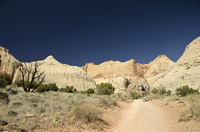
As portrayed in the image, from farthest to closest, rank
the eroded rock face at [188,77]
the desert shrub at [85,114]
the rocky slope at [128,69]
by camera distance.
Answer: the rocky slope at [128,69] < the eroded rock face at [188,77] < the desert shrub at [85,114]

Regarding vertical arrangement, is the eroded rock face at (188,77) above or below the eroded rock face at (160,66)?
below

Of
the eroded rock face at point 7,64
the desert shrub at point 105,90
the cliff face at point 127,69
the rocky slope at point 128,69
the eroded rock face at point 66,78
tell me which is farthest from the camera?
the cliff face at point 127,69

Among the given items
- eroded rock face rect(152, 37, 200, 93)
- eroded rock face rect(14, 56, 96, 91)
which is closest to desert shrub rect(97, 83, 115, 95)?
eroded rock face rect(14, 56, 96, 91)

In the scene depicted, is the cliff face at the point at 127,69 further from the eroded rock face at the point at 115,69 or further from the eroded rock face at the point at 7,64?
the eroded rock face at the point at 7,64

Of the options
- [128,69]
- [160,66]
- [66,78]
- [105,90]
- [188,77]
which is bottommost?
[105,90]

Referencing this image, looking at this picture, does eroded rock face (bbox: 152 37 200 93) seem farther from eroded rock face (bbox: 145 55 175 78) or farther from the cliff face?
eroded rock face (bbox: 145 55 175 78)

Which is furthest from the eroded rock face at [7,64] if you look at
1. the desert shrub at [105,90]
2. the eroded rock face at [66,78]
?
the desert shrub at [105,90]

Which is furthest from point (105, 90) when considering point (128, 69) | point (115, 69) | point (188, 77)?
point (115, 69)

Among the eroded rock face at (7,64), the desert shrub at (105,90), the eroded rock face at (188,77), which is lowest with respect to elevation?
the desert shrub at (105,90)

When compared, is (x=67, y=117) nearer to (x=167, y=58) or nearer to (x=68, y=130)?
(x=68, y=130)

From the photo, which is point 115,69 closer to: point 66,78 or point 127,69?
point 127,69

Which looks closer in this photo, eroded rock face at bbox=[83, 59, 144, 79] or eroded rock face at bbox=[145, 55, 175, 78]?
eroded rock face at bbox=[83, 59, 144, 79]

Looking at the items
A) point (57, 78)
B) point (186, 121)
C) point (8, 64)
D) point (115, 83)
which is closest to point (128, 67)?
point (115, 83)

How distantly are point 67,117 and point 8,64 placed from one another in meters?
39.8
